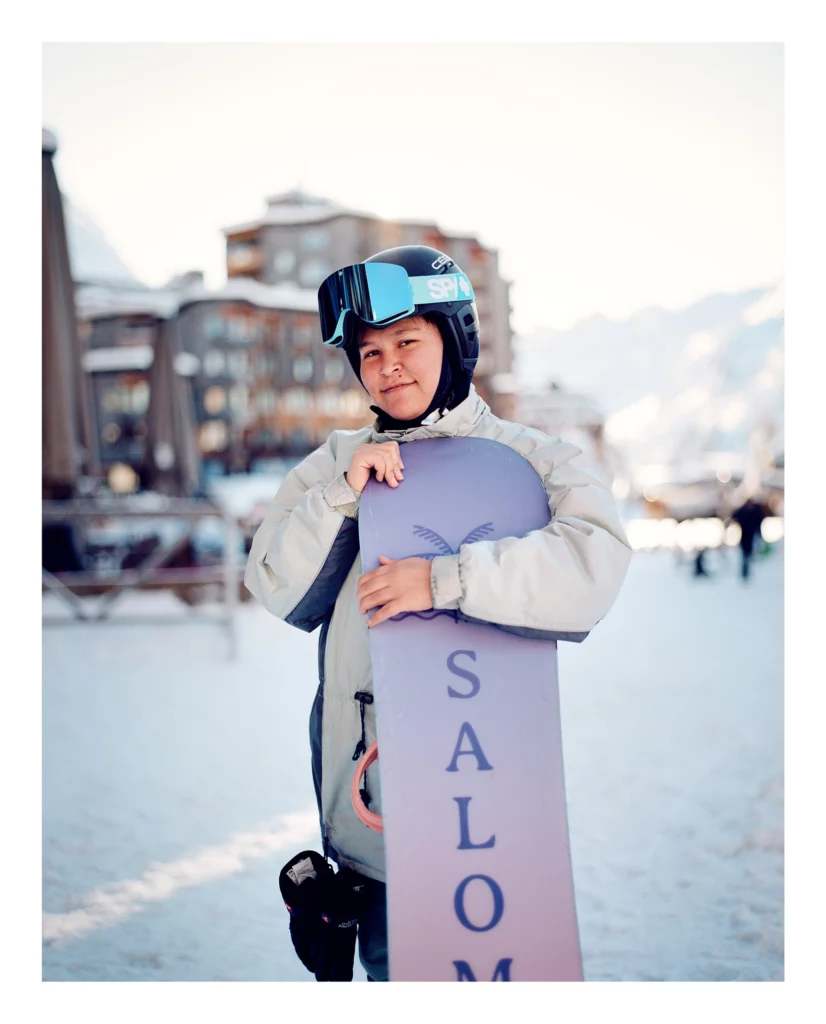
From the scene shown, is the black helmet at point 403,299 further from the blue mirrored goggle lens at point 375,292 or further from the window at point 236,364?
the window at point 236,364

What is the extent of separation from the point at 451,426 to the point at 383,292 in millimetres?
223

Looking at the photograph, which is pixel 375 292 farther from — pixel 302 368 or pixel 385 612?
pixel 302 368

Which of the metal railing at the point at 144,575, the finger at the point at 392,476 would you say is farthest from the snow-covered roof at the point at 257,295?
the finger at the point at 392,476

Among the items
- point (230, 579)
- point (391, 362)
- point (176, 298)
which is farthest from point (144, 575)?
point (391, 362)

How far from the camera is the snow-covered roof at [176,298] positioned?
13.9ft

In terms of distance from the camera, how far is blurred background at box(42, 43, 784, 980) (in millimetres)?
2111

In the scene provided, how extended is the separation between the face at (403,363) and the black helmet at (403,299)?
18 mm

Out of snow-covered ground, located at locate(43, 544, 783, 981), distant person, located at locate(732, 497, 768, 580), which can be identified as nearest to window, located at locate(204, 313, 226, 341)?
snow-covered ground, located at locate(43, 544, 783, 981)

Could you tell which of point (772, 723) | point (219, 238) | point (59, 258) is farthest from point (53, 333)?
point (772, 723)

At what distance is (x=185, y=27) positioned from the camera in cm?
199

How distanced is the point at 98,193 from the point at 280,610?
7.84 ft

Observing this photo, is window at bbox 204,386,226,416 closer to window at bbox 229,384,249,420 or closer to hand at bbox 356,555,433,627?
window at bbox 229,384,249,420
